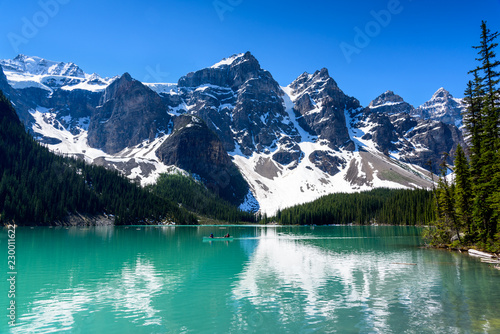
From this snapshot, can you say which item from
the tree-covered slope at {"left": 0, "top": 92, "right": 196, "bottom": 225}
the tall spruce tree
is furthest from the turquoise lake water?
the tree-covered slope at {"left": 0, "top": 92, "right": 196, "bottom": 225}

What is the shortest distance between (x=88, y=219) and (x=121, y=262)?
13701 cm

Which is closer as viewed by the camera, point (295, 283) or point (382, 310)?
point (382, 310)

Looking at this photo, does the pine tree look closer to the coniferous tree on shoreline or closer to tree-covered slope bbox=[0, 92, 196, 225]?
the coniferous tree on shoreline

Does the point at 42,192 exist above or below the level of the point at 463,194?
above

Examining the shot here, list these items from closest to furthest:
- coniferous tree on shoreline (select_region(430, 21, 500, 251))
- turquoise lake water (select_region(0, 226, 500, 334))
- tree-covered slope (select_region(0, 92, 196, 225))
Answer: turquoise lake water (select_region(0, 226, 500, 334)) → coniferous tree on shoreline (select_region(430, 21, 500, 251)) → tree-covered slope (select_region(0, 92, 196, 225))

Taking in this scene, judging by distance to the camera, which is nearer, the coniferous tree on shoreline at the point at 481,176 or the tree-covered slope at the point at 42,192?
the coniferous tree on shoreline at the point at 481,176

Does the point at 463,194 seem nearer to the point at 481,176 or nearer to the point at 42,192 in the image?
the point at 481,176

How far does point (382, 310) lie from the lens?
2406 cm

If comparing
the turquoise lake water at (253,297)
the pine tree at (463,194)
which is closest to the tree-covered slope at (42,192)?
the turquoise lake water at (253,297)

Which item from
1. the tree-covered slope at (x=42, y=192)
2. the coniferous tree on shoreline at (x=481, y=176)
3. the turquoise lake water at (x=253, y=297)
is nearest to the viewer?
the turquoise lake water at (x=253, y=297)

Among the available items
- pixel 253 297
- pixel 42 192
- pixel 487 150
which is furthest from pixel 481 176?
pixel 42 192

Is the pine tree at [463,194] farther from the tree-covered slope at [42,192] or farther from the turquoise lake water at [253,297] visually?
the tree-covered slope at [42,192]

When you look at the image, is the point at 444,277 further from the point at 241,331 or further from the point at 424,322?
the point at 241,331

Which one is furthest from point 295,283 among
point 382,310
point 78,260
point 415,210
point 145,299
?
point 415,210
